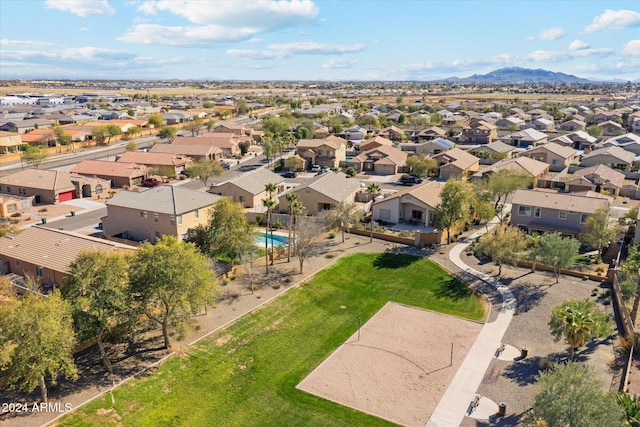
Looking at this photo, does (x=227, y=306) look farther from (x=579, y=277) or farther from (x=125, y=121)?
(x=125, y=121)

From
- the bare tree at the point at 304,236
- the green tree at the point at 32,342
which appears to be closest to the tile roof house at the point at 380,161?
the bare tree at the point at 304,236

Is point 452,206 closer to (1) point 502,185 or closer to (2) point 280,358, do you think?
(1) point 502,185

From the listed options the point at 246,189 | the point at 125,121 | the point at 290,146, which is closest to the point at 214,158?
the point at 290,146

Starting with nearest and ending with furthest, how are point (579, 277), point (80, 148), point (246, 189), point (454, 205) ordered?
1. point (579, 277)
2. point (454, 205)
3. point (246, 189)
4. point (80, 148)

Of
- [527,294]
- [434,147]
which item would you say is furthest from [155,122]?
[527,294]

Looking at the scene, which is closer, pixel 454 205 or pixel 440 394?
pixel 440 394
